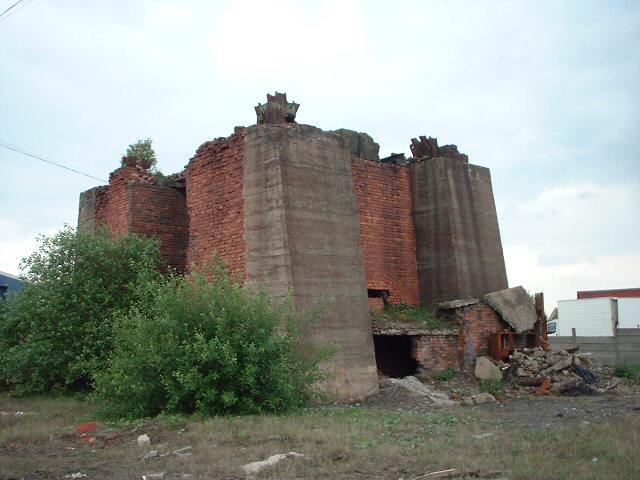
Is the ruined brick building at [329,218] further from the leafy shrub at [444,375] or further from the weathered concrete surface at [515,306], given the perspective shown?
the leafy shrub at [444,375]

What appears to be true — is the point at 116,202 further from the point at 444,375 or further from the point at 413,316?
the point at 444,375

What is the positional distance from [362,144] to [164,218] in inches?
207

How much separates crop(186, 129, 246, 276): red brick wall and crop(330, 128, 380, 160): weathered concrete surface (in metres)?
3.52

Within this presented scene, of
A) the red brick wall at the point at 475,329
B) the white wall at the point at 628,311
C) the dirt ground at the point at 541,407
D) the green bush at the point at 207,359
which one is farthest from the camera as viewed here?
the white wall at the point at 628,311

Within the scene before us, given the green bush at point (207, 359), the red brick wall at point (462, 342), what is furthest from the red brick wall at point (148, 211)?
the red brick wall at point (462, 342)

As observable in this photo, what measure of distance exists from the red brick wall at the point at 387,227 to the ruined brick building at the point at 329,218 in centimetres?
3

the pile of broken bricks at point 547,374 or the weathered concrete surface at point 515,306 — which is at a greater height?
the weathered concrete surface at point 515,306

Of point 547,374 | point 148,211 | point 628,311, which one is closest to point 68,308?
point 148,211

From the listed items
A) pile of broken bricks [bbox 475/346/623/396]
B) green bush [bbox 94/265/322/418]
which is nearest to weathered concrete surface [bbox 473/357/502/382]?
pile of broken bricks [bbox 475/346/623/396]

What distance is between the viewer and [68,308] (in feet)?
41.2

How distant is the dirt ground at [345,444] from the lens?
6.01 m

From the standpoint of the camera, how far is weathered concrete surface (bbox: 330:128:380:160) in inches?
617

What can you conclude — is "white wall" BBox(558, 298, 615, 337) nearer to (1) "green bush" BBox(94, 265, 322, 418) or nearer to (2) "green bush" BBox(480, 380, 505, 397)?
(2) "green bush" BBox(480, 380, 505, 397)

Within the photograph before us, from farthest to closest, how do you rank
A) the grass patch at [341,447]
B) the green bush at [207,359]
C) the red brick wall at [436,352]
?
1. the red brick wall at [436,352]
2. the green bush at [207,359]
3. the grass patch at [341,447]
